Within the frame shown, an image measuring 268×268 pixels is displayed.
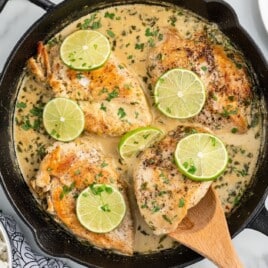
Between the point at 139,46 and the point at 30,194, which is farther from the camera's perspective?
the point at 30,194

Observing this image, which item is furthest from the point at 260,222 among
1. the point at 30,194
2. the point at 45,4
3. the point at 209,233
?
the point at 45,4

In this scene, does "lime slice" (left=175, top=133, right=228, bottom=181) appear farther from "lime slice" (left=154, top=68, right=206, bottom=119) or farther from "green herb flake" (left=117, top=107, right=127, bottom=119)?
"green herb flake" (left=117, top=107, right=127, bottom=119)

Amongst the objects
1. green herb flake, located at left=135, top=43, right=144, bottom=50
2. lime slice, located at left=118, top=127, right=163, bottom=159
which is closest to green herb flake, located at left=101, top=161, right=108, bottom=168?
lime slice, located at left=118, top=127, right=163, bottom=159

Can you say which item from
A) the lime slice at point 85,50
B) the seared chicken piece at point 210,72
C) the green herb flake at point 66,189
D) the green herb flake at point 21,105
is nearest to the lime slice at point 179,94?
the seared chicken piece at point 210,72

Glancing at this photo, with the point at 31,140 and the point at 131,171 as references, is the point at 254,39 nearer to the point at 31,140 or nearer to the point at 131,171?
the point at 131,171

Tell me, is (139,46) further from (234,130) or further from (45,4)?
(234,130)

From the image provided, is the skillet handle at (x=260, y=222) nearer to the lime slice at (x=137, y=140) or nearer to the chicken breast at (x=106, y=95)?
the lime slice at (x=137, y=140)
